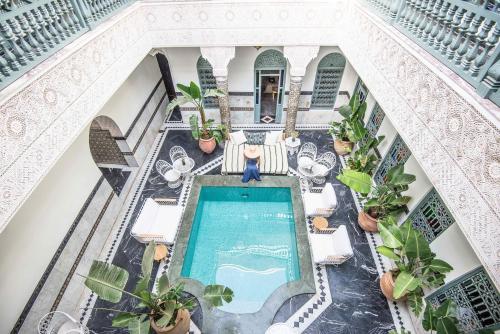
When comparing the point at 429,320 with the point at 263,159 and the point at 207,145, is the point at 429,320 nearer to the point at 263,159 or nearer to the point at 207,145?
the point at 263,159

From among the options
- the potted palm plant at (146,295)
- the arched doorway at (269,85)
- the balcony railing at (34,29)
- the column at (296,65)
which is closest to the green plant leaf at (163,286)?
the potted palm plant at (146,295)

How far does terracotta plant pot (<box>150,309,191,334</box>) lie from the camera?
4.06m

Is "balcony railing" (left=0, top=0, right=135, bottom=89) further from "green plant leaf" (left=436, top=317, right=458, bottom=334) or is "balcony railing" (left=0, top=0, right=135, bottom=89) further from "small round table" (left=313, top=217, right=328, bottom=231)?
"green plant leaf" (left=436, top=317, right=458, bottom=334)

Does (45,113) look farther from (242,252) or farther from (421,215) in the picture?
(421,215)

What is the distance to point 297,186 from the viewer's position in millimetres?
6660

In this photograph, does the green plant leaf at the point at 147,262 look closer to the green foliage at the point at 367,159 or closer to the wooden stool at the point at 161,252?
the wooden stool at the point at 161,252

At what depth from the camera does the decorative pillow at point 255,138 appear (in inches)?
310

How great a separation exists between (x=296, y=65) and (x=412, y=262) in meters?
5.19

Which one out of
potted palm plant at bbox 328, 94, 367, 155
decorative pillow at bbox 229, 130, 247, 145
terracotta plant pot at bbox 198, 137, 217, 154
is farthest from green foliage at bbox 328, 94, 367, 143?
terracotta plant pot at bbox 198, 137, 217, 154

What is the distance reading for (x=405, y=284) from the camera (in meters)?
3.50

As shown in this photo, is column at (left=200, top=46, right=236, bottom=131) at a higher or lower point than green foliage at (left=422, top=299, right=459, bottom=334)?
higher

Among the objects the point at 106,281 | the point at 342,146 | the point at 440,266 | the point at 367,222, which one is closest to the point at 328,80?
the point at 342,146

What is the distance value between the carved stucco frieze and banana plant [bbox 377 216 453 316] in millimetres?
962

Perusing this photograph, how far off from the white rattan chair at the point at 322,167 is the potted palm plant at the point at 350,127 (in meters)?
0.56
